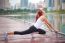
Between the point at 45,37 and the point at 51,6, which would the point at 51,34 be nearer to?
the point at 45,37

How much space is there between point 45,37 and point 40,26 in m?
0.66

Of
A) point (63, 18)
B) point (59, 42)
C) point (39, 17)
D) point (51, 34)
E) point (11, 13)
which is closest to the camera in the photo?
point (59, 42)

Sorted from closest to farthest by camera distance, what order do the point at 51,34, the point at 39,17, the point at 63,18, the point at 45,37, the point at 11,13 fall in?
the point at 39,17 < the point at 45,37 < the point at 51,34 < the point at 11,13 < the point at 63,18

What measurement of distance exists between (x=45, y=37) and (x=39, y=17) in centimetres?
80

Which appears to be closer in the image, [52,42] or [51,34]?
[52,42]

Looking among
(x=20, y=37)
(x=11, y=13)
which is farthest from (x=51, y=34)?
(x=11, y=13)

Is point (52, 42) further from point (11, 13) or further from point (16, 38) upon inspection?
point (11, 13)

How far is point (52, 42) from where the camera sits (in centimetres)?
584

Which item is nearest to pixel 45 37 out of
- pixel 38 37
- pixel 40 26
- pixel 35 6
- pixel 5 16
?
pixel 38 37

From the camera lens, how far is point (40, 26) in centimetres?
609

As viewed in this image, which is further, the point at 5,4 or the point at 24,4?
the point at 24,4

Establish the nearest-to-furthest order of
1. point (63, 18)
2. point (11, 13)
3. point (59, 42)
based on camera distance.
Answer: point (59, 42)
point (11, 13)
point (63, 18)

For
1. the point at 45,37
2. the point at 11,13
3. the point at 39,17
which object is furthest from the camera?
the point at 11,13

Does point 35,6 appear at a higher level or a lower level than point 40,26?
higher
